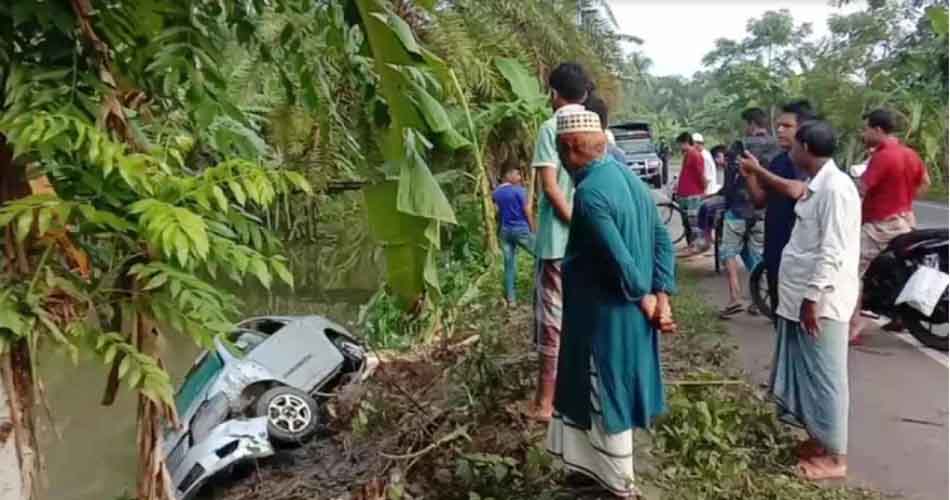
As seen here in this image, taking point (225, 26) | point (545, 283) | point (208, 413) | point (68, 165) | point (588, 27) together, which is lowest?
point (208, 413)

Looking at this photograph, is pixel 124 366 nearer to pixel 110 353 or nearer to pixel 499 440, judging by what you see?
pixel 110 353

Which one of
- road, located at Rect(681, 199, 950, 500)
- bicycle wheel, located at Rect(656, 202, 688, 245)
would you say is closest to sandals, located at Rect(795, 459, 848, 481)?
road, located at Rect(681, 199, 950, 500)

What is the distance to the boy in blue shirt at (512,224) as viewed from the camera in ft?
26.7

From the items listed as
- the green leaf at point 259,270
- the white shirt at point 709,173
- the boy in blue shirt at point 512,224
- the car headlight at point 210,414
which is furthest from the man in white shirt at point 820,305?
the white shirt at point 709,173

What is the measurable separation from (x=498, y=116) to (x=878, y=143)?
547cm

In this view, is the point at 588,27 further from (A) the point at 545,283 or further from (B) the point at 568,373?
(B) the point at 568,373

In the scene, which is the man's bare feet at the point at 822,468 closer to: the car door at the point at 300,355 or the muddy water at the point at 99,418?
the muddy water at the point at 99,418

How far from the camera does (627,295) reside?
11.3 ft

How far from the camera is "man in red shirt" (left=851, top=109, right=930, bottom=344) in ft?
20.3

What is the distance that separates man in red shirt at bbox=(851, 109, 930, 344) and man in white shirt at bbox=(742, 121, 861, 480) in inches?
Result: 91.0

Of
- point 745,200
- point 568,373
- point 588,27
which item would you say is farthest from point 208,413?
point 588,27

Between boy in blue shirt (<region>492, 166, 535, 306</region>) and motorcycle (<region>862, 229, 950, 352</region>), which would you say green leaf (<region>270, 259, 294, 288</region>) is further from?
boy in blue shirt (<region>492, 166, 535, 306</region>)

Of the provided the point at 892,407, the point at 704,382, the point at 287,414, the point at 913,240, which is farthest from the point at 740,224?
the point at 287,414

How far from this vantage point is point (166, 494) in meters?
2.70
